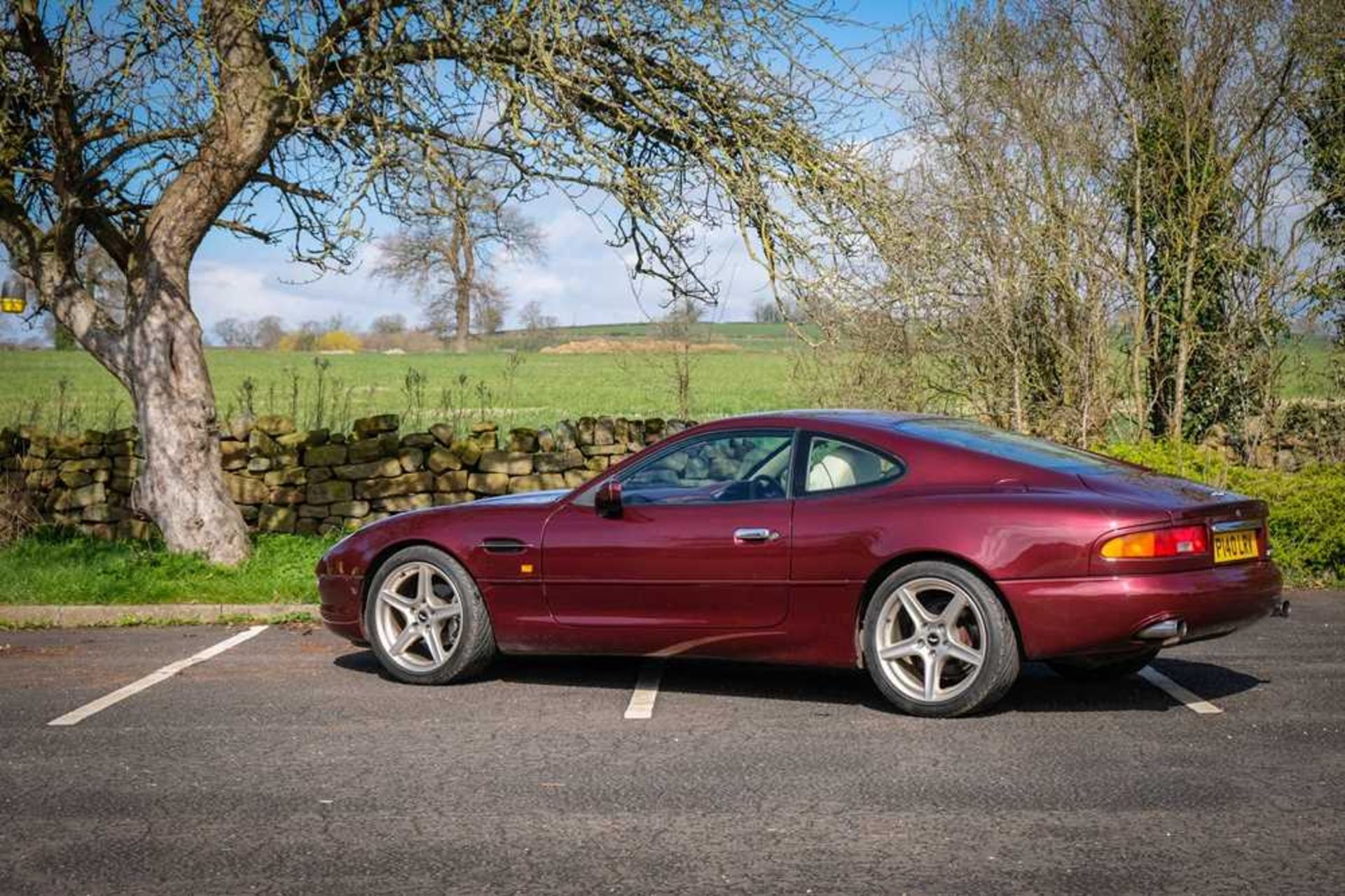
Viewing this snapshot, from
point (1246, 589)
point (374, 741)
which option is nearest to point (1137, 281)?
point (1246, 589)

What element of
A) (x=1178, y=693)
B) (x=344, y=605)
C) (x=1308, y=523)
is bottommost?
(x=1178, y=693)

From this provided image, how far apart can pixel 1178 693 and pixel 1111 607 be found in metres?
1.31

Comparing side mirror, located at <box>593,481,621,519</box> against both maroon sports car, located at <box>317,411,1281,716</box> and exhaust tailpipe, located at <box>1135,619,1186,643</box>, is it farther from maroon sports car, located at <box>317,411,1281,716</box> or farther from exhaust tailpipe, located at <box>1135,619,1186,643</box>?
exhaust tailpipe, located at <box>1135,619,1186,643</box>

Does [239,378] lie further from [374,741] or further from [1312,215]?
[374,741]

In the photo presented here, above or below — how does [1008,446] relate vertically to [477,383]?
below

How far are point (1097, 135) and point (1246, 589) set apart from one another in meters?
9.08

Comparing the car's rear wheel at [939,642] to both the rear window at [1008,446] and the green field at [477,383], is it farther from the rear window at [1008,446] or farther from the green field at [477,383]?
the green field at [477,383]

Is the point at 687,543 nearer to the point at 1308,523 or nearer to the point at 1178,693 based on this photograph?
the point at 1178,693

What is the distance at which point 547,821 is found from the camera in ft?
16.9

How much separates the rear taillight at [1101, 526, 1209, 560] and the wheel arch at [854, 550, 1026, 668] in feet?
1.59

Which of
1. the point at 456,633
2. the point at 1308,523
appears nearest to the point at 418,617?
the point at 456,633

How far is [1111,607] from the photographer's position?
20.7 feet

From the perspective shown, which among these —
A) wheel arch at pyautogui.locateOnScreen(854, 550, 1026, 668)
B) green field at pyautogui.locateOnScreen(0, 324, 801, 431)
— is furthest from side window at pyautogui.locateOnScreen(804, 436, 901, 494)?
green field at pyautogui.locateOnScreen(0, 324, 801, 431)

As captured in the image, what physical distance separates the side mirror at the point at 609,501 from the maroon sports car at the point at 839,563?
0.04 ft
